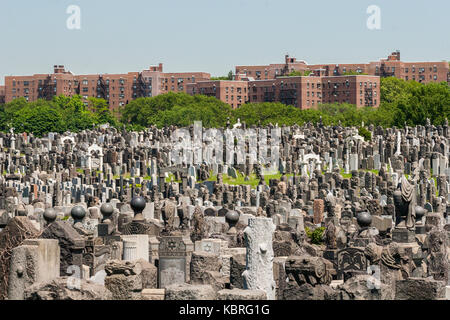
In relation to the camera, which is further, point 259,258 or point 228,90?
point 228,90

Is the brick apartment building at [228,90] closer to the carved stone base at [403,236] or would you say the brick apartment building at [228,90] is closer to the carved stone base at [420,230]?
the carved stone base at [420,230]

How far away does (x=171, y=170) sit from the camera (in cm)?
6191

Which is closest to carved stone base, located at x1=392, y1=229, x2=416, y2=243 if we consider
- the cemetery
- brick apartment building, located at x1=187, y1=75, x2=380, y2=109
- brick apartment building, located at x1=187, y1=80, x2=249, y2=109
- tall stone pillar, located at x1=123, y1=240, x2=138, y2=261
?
the cemetery

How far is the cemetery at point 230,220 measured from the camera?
1844cm

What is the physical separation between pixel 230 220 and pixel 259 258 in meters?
8.84

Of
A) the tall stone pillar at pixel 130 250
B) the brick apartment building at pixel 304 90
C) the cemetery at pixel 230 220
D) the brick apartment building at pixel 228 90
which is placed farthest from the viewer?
the brick apartment building at pixel 228 90

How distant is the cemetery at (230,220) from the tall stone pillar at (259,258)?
0.02m

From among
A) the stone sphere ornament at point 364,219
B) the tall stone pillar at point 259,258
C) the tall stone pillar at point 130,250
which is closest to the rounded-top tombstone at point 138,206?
the tall stone pillar at point 130,250

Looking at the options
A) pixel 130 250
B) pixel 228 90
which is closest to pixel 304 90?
pixel 228 90

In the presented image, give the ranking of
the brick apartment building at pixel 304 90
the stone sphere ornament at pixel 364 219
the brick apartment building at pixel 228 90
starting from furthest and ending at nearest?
the brick apartment building at pixel 228 90, the brick apartment building at pixel 304 90, the stone sphere ornament at pixel 364 219

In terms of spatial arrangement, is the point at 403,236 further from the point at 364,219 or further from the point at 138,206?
the point at 138,206

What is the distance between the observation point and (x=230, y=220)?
2823cm

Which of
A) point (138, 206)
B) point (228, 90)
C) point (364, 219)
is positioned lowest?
point (364, 219)
